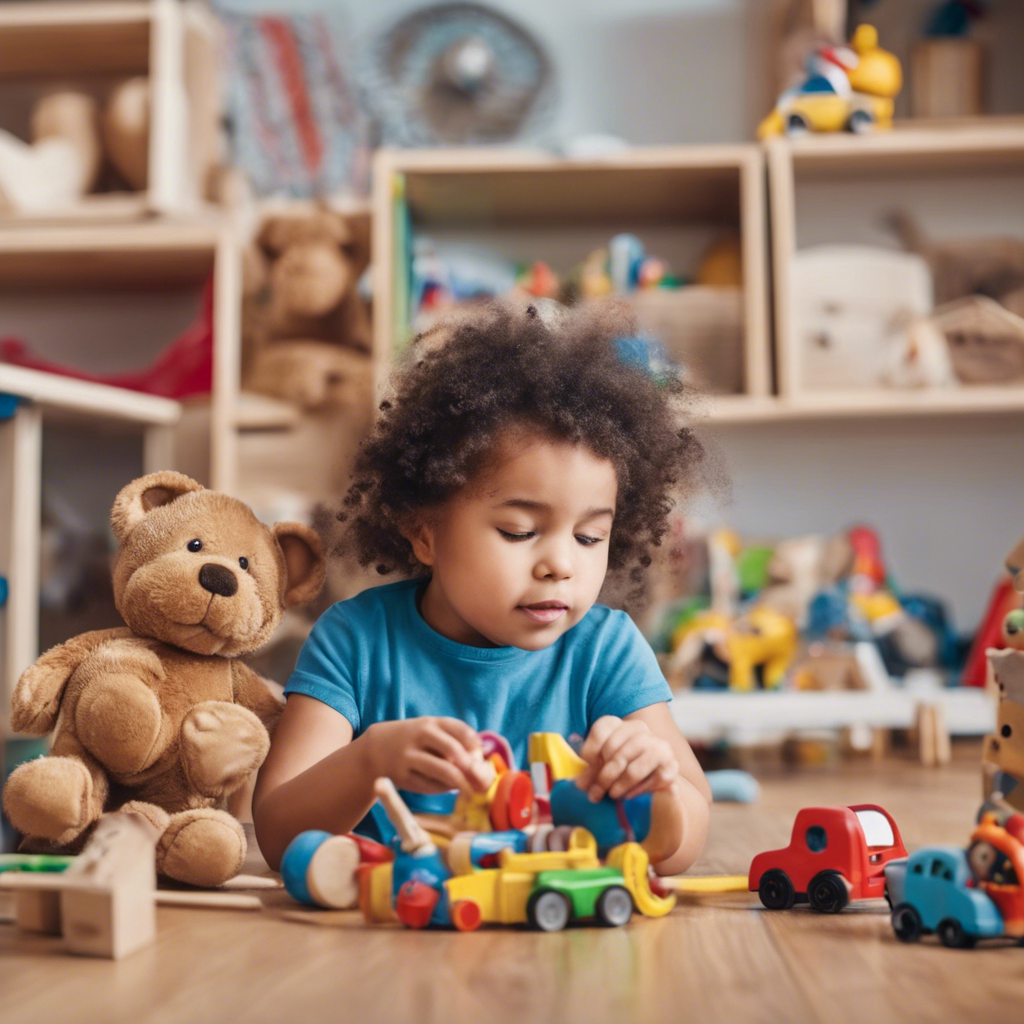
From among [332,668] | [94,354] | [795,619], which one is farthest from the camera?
[94,354]

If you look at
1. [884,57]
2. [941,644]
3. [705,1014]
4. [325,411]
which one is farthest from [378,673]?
[884,57]

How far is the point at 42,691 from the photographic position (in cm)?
83

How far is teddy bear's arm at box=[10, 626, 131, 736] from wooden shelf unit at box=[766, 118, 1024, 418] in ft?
4.17

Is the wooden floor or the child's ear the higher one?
the child's ear

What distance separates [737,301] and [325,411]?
673mm

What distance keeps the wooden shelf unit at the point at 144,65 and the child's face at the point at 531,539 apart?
130 cm

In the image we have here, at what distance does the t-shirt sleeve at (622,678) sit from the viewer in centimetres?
86

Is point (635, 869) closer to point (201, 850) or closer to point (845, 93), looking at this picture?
point (201, 850)

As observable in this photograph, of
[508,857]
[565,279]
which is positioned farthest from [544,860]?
[565,279]

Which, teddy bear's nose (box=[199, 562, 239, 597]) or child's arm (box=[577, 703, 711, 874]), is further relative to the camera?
teddy bear's nose (box=[199, 562, 239, 597])

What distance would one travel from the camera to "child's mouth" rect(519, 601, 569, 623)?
784 millimetres

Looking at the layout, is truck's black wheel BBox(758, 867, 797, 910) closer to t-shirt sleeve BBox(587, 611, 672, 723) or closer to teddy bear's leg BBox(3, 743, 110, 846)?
t-shirt sleeve BBox(587, 611, 672, 723)

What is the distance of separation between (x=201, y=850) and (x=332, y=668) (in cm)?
16

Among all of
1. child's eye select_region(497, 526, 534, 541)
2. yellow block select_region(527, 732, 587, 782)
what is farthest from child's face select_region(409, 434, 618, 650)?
yellow block select_region(527, 732, 587, 782)
